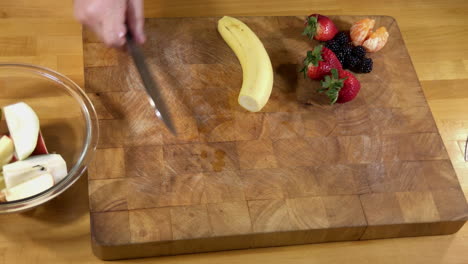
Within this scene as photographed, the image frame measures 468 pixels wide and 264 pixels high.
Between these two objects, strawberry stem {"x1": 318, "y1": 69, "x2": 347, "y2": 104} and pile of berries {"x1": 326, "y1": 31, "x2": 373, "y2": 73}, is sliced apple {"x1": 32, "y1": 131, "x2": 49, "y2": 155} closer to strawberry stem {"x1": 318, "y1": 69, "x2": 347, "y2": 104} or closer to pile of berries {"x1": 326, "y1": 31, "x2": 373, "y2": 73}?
strawberry stem {"x1": 318, "y1": 69, "x2": 347, "y2": 104}

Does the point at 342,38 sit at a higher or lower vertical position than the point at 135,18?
lower

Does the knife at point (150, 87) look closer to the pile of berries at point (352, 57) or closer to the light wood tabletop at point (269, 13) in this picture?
the light wood tabletop at point (269, 13)

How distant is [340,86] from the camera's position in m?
1.56

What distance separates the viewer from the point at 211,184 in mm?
1418

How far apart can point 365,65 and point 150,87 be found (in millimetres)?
580

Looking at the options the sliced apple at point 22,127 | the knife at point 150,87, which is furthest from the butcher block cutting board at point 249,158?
the sliced apple at point 22,127

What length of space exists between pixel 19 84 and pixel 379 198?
0.91m

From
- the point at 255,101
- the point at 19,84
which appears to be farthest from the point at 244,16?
the point at 19,84

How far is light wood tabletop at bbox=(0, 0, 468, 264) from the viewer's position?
1401 mm

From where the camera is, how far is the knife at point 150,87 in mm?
1415

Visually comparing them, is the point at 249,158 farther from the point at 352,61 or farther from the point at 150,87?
the point at 352,61

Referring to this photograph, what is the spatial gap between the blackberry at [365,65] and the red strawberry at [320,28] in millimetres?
129

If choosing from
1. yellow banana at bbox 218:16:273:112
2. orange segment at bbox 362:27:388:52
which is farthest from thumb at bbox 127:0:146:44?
orange segment at bbox 362:27:388:52

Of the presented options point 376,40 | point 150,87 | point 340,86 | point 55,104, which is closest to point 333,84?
point 340,86
